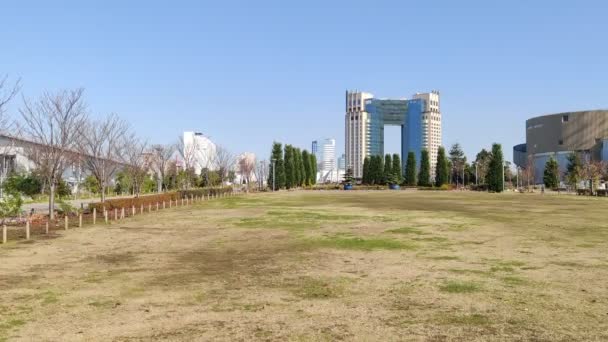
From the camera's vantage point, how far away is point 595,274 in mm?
10930

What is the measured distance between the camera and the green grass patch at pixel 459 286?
370 inches

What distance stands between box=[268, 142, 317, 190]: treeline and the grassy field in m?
71.5

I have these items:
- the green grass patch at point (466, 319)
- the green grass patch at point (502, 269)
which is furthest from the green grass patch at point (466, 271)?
the green grass patch at point (466, 319)

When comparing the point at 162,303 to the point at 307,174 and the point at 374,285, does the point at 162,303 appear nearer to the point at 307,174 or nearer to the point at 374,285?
the point at 374,285

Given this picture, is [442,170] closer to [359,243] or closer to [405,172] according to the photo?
[405,172]

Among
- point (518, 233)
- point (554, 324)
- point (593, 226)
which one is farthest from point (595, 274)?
point (593, 226)

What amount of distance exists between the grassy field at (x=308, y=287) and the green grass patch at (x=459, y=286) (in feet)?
0.07

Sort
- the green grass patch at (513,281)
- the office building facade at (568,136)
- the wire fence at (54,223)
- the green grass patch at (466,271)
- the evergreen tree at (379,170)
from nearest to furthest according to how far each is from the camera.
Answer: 1. the green grass patch at (513,281)
2. the green grass patch at (466,271)
3. the wire fence at (54,223)
4. the evergreen tree at (379,170)
5. the office building facade at (568,136)

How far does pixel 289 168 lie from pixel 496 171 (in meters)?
37.4

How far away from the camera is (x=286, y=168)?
309 feet

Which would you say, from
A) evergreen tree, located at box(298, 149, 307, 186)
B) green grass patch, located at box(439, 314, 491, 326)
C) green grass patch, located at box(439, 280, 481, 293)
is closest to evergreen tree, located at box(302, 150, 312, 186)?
evergreen tree, located at box(298, 149, 307, 186)

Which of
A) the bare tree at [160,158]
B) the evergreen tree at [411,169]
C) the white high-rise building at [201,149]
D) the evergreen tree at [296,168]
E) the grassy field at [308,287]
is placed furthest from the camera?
the white high-rise building at [201,149]

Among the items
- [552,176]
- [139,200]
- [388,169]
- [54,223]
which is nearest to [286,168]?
[388,169]

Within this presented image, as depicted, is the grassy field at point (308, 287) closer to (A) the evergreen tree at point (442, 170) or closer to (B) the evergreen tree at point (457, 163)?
(A) the evergreen tree at point (442, 170)
